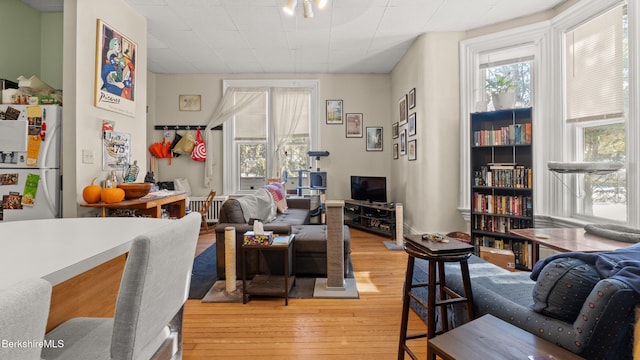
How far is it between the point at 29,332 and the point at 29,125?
312 centimetres

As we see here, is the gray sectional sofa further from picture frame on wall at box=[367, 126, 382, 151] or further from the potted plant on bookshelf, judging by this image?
picture frame on wall at box=[367, 126, 382, 151]

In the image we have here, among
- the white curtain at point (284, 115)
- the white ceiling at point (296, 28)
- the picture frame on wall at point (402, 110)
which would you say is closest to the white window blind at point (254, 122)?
the white curtain at point (284, 115)

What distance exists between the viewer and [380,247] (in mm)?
4422

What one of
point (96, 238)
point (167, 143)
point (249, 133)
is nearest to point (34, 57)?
point (167, 143)

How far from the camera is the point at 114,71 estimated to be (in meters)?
3.13

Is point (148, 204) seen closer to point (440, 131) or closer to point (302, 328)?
point (302, 328)

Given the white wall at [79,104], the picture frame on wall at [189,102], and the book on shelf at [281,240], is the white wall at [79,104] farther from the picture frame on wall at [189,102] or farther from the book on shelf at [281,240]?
the picture frame on wall at [189,102]

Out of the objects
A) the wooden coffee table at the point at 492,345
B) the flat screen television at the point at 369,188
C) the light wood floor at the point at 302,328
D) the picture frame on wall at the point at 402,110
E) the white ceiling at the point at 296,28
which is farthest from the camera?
the flat screen television at the point at 369,188

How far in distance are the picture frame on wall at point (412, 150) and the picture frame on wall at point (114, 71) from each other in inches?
153

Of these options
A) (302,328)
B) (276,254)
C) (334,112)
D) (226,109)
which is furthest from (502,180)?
(226,109)

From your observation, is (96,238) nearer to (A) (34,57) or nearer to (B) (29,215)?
(B) (29,215)

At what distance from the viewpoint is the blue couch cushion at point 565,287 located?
3.79 ft

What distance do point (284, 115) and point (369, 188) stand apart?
2.24 m

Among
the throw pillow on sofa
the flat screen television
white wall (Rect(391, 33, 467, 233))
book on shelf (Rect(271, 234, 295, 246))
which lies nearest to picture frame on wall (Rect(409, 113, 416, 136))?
white wall (Rect(391, 33, 467, 233))
